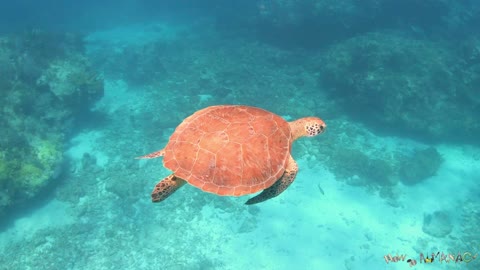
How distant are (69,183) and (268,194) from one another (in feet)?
31.7

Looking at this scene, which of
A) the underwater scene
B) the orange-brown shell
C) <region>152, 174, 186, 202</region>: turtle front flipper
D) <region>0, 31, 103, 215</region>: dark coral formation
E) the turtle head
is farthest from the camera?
<region>0, 31, 103, 215</region>: dark coral formation

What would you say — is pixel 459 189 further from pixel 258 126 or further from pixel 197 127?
pixel 197 127

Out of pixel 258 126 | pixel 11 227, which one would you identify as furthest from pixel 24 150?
pixel 258 126

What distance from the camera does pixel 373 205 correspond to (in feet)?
35.6

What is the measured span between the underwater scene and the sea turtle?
0.02 m

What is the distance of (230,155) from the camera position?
4.23m

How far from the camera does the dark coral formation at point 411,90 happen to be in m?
13.7

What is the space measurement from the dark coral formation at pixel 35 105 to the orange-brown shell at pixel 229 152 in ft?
28.2

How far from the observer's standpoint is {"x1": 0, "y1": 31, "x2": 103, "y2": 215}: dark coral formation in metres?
10.1

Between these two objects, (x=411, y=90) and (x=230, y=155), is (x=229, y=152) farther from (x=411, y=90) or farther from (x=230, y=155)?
(x=411, y=90)

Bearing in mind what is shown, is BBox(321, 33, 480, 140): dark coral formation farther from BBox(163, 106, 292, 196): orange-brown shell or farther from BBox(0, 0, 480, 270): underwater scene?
BBox(163, 106, 292, 196): orange-brown shell

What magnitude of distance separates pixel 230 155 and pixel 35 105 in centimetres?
1226

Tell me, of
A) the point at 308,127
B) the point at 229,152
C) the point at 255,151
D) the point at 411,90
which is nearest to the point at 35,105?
the point at 229,152

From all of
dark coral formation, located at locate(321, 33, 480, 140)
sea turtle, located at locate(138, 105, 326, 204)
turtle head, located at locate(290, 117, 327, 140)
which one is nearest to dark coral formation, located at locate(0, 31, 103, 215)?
sea turtle, located at locate(138, 105, 326, 204)
